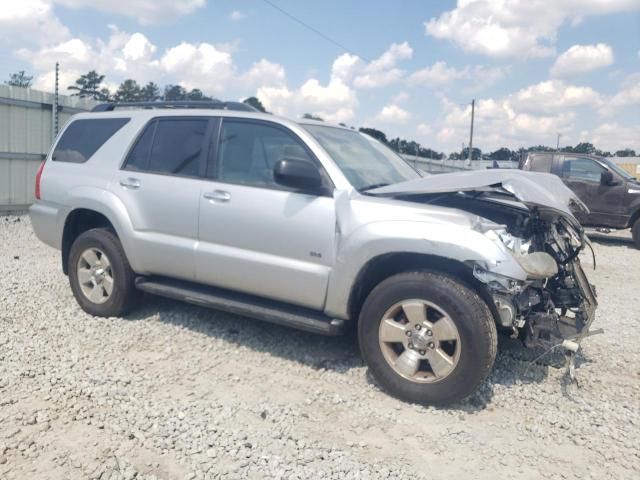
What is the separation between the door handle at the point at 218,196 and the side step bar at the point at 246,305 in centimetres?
76

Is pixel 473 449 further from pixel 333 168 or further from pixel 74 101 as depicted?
pixel 74 101

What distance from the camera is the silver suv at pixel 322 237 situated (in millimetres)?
3500

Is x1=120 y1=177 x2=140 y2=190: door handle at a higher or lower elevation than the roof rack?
lower

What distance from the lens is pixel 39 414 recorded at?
326 cm

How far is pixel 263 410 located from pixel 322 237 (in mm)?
1222

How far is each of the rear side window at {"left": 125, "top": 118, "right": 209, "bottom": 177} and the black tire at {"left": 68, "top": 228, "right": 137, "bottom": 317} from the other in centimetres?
69

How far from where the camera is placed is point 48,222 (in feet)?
17.5

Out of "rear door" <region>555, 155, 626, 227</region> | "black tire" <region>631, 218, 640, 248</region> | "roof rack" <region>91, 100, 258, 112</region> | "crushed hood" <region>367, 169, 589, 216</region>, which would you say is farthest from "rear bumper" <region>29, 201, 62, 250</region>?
"black tire" <region>631, 218, 640, 248</region>

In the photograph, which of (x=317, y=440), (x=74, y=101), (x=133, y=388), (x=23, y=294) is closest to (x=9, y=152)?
(x=74, y=101)

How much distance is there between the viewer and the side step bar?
12.7 ft

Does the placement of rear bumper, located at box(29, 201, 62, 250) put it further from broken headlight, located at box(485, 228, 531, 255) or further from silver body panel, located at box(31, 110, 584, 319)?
broken headlight, located at box(485, 228, 531, 255)

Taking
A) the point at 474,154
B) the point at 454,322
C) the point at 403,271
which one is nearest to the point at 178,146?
the point at 403,271

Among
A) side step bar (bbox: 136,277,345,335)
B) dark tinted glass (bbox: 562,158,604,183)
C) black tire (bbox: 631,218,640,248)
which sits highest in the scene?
dark tinted glass (bbox: 562,158,604,183)

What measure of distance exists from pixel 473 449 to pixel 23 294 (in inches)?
186
